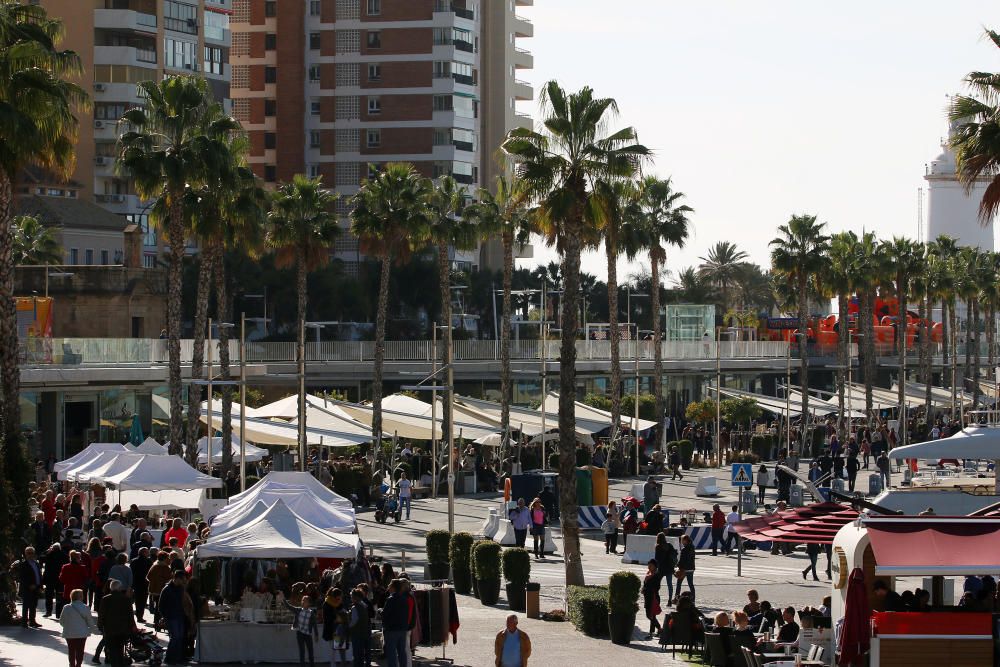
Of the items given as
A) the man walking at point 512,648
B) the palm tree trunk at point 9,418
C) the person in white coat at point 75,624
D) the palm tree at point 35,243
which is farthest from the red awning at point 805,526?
the palm tree at point 35,243

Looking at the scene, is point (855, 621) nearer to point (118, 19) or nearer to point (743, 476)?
point (743, 476)

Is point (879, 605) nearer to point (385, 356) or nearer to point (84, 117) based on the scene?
point (385, 356)

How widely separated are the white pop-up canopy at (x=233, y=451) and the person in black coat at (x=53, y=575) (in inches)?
609

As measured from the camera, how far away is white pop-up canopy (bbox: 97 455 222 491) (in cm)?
3130

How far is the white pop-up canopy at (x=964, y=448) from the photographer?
30859 mm

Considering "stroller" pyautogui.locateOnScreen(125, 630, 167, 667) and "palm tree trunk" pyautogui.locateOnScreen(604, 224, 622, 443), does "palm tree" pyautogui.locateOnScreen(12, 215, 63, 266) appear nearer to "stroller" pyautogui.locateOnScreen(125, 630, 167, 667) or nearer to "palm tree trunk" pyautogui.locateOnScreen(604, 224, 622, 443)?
"palm tree trunk" pyautogui.locateOnScreen(604, 224, 622, 443)

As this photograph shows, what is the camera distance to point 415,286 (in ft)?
309

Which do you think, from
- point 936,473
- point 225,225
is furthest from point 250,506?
point 936,473

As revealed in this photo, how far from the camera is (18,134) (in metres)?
24.6

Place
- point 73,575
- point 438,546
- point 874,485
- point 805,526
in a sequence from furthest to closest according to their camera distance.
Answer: point 874,485 → point 438,546 → point 73,575 → point 805,526

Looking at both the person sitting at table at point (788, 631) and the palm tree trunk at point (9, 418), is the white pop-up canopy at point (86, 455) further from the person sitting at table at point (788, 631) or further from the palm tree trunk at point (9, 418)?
the person sitting at table at point (788, 631)

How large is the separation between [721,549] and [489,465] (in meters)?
16.7

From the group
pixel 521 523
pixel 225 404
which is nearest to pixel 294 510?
pixel 521 523

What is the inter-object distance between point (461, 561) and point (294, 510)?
6.33 m
